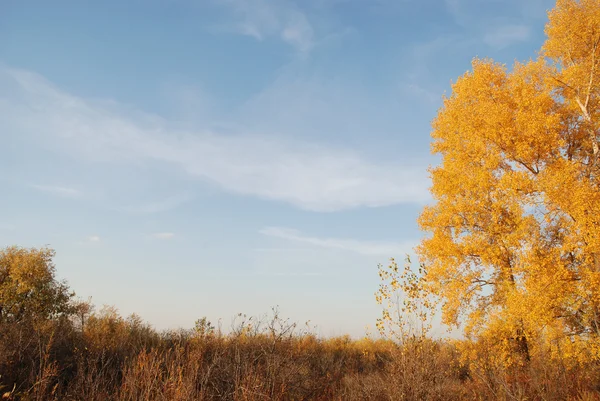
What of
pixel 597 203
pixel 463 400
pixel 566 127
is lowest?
pixel 463 400

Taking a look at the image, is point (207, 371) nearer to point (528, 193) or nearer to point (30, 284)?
point (528, 193)

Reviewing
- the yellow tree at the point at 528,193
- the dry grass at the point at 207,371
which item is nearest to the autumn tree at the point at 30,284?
the dry grass at the point at 207,371

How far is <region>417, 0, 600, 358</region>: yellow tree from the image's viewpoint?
40.8ft

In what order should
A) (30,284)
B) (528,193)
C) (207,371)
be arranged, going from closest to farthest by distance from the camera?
1. (207,371)
2. (528,193)
3. (30,284)

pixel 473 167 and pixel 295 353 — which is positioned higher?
pixel 473 167

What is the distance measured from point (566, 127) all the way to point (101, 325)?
18911 millimetres

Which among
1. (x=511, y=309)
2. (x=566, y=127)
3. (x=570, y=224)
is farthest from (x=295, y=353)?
(x=566, y=127)

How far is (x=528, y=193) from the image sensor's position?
13930 mm

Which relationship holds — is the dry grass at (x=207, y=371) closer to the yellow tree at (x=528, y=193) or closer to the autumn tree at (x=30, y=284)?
the yellow tree at (x=528, y=193)

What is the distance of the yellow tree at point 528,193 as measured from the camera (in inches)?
490

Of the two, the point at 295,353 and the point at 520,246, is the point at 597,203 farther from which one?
the point at 295,353

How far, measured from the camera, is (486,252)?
582 inches

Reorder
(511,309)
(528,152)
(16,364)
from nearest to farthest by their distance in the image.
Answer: (16,364) < (511,309) < (528,152)

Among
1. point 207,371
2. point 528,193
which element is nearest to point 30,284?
point 207,371
